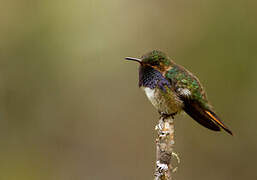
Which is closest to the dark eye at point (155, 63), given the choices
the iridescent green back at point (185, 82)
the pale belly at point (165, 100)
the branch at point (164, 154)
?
the iridescent green back at point (185, 82)

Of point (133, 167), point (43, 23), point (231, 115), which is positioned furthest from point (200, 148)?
point (43, 23)

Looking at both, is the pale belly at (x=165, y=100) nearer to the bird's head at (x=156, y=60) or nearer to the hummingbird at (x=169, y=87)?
the hummingbird at (x=169, y=87)

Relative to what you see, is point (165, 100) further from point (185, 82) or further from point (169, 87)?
point (185, 82)

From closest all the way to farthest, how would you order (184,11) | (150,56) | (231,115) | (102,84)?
(150,56), (231,115), (184,11), (102,84)

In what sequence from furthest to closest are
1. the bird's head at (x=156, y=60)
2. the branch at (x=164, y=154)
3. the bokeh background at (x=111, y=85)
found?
the bokeh background at (x=111, y=85) → the bird's head at (x=156, y=60) → the branch at (x=164, y=154)

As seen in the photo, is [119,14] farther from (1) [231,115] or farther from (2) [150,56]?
(2) [150,56]

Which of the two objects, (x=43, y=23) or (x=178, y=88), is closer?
(x=178, y=88)
